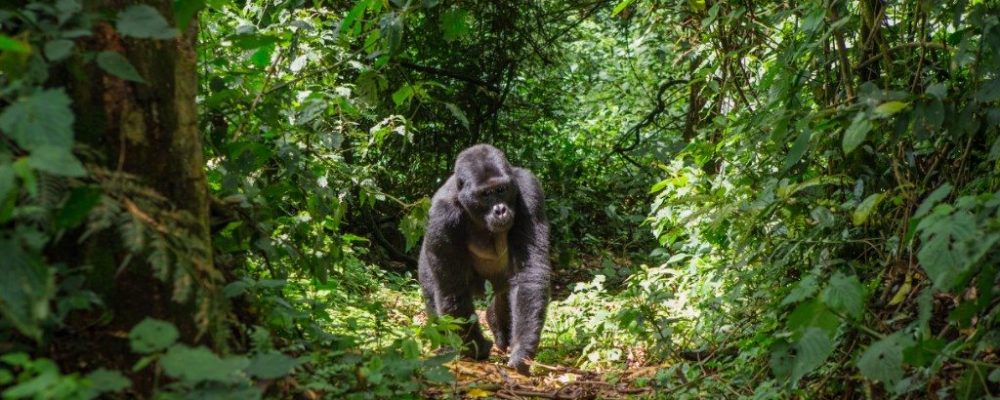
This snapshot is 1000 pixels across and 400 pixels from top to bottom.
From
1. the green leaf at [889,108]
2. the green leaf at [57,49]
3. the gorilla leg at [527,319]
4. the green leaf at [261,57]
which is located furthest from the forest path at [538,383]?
the green leaf at [57,49]

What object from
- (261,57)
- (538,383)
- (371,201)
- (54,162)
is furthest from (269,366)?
(538,383)

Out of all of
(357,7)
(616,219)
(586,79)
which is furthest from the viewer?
(586,79)

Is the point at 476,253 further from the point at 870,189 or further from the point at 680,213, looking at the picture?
the point at 870,189

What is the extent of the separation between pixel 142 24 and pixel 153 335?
603mm

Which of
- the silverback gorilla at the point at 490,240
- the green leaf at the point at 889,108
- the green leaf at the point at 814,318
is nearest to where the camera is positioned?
the green leaf at the point at 814,318

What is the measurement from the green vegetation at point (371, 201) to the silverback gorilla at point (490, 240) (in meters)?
0.36

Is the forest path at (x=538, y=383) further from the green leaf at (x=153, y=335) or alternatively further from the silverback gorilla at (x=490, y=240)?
the green leaf at (x=153, y=335)

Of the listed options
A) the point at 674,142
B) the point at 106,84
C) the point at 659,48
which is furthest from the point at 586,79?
the point at 106,84

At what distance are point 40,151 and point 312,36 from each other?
127 inches

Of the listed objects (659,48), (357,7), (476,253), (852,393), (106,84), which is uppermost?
(659,48)

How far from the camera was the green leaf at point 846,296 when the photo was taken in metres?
2.34

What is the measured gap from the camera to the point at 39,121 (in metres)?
1.54

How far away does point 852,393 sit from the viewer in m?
2.95

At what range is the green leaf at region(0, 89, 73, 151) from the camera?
1.52 metres
